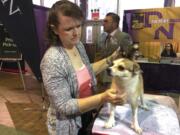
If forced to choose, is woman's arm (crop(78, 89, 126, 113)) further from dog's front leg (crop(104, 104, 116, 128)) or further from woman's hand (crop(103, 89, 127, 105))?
A: dog's front leg (crop(104, 104, 116, 128))

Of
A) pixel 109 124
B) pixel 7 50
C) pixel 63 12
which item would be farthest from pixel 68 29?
pixel 7 50

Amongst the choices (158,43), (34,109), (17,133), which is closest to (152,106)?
(17,133)

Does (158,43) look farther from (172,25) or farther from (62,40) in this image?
(62,40)

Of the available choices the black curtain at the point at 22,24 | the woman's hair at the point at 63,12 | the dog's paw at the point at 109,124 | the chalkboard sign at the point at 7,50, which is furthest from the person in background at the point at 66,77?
the chalkboard sign at the point at 7,50

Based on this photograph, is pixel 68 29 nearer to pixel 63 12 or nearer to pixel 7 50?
pixel 63 12

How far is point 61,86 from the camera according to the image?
3.02ft

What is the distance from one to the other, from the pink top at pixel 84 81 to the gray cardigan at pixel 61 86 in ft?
0.11

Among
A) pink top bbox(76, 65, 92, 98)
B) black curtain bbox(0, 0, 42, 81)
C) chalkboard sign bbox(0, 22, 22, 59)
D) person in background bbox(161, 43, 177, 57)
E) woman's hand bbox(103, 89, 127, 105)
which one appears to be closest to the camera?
woman's hand bbox(103, 89, 127, 105)

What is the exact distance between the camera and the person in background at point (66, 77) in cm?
91

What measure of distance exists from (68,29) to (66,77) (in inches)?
7.7

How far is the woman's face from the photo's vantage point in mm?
913

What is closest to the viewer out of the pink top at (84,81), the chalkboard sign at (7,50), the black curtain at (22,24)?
the pink top at (84,81)

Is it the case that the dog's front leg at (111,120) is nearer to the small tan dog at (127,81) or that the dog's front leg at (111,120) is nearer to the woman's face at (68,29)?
the small tan dog at (127,81)

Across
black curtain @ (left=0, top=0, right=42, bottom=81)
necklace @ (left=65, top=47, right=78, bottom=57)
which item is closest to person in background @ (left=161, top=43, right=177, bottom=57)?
black curtain @ (left=0, top=0, right=42, bottom=81)
